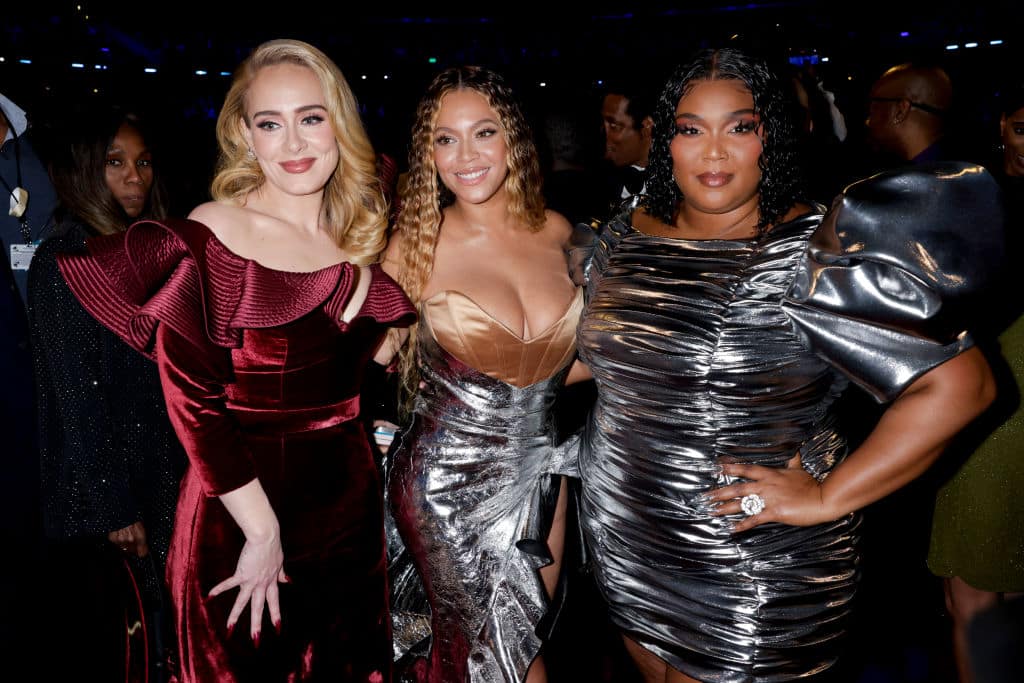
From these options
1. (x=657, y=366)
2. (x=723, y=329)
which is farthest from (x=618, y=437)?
(x=723, y=329)

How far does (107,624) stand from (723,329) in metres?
1.45

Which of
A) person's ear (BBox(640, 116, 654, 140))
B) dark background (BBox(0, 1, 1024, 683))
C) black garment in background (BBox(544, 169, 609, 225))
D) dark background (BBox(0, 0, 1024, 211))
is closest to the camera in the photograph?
black garment in background (BBox(544, 169, 609, 225))

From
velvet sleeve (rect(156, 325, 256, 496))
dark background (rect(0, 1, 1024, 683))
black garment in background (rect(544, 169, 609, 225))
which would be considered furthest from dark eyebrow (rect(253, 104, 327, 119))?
dark background (rect(0, 1, 1024, 683))

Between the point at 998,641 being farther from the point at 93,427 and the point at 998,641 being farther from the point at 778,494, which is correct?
the point at 93,427

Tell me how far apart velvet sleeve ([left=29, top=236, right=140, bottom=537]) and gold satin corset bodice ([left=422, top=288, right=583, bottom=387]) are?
0.88 meters

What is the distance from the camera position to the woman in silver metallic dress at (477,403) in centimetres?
207

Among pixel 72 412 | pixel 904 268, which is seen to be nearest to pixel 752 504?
pixel 904 268

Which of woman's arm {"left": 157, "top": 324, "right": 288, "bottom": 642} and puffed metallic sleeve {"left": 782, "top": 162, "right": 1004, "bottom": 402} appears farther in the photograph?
woman's arm {"left": 157, "top": 324, "right": 288, "bottom": 642}

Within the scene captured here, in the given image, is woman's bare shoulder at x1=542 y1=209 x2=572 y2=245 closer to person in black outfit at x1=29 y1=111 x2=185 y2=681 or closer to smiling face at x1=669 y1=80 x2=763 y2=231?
smiling face at x1=669 y1=80 x2=763 y2=231

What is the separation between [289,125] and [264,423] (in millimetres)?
672

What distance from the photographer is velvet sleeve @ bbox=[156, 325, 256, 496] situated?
151 centimetres

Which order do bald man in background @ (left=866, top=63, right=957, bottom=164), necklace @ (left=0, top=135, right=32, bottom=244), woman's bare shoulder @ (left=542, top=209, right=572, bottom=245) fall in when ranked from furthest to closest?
bald man in background @ (left=866, top=63, right=957, bottom=164) < necklace @ (left=0, top=135, right=32, bottom=244) < woman's bare shoulder @ (left=542, top=209, right=572, bottom=245)

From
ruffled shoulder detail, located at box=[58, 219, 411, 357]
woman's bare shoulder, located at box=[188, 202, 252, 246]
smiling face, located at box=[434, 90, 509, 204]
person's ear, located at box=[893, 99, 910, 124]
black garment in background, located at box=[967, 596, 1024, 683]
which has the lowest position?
black garment in background, located at box=[967, 596, 1024, 683]

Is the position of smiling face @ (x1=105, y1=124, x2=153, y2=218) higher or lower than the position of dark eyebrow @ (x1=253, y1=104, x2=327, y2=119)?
lower
